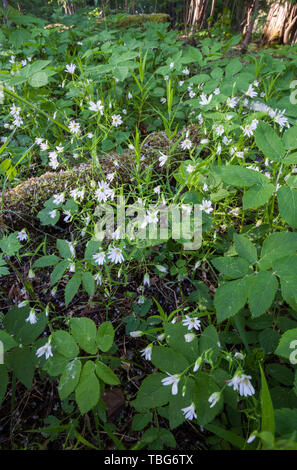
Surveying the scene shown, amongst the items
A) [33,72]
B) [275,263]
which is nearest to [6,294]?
[275,263]

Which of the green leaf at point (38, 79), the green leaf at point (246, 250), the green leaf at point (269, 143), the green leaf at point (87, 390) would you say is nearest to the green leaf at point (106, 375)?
the green leaf at point (87, 390)

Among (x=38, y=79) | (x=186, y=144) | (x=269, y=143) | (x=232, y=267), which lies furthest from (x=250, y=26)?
(x=232, y=267)

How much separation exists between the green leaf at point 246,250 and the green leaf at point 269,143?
49cm

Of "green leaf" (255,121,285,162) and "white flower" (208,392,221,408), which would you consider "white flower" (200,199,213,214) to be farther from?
"white flower" (208,392,221,408)

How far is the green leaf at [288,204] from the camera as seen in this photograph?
4.05 ft

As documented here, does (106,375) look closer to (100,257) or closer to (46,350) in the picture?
(46,350)

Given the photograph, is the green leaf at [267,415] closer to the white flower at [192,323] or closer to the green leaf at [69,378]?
the white flower at [192,323]

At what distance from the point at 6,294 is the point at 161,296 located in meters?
0.91

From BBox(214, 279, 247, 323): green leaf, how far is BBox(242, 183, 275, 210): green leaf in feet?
1.28

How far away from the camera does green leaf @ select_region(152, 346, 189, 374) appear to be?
105cm

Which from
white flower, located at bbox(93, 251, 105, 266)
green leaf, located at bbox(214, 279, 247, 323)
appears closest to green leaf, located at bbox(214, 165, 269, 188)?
green leaf, located at bbox(214, 279, 247, 323)
